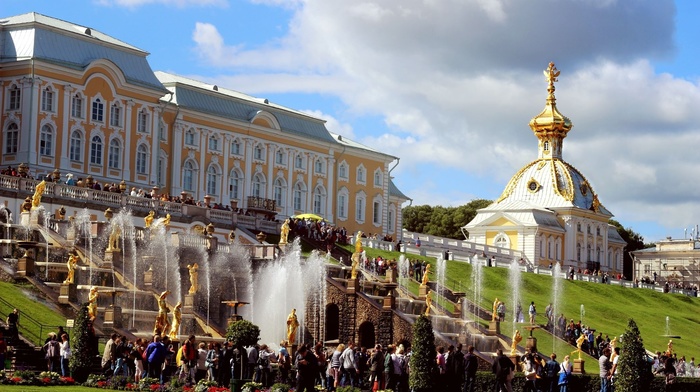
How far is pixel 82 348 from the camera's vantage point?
32.5 meters

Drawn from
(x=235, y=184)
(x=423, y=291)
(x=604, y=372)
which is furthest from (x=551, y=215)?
(x=604, y=372)

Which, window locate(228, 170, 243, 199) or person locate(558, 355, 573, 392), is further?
window locate(228, 170, 243, 199)

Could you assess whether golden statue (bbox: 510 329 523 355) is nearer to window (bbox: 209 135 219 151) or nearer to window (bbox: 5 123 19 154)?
window (bbox: 5 123 19 154)

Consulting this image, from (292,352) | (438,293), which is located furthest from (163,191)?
(292,352)

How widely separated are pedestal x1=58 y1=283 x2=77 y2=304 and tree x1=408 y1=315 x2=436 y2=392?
1228 cm

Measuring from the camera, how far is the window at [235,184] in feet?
266

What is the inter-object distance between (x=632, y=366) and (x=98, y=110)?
41.2 m

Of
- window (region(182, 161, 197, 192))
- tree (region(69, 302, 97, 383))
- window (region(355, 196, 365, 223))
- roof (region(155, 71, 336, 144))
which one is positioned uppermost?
roof (region(155, 71, 336, 144))

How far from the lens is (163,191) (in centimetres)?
7588

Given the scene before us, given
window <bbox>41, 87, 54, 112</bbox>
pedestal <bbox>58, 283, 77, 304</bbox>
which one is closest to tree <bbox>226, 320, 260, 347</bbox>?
pedestal <bbox>58, 283, 77, 304</bbox>

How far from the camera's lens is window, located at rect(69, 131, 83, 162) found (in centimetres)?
6912

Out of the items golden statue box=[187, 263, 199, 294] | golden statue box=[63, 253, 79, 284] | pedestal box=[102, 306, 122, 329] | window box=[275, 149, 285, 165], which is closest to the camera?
pedestal box=[102, 306, 122, 329]

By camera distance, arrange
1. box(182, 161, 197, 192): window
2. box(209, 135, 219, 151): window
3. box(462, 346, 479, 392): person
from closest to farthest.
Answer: box(462, 346, 479, 392): person, box(182, 161, 197, 192): window, box(209, 135, 219, 151): window

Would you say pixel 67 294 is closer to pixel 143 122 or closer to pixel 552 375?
pixel 552 375
